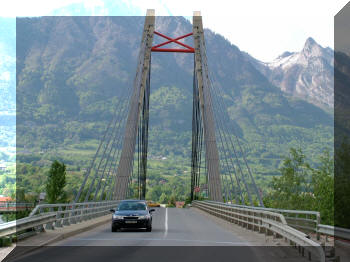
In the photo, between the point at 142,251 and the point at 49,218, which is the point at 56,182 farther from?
the point at 142,251

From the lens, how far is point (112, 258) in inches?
543

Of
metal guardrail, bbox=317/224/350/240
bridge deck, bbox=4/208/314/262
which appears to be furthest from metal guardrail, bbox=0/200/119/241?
metal guardrail, bbox=317/224/350/240

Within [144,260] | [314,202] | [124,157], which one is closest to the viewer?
[144,260]

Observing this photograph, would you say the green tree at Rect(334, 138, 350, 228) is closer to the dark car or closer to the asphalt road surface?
the dark car

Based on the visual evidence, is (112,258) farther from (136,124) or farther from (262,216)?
(136,124)

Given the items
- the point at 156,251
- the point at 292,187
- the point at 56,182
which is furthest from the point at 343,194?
the point at 56,182

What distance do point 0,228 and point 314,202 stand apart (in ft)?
339

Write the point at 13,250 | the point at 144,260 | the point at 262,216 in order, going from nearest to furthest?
1. the point at 144,260
2. the point at 13,250
3. the point at 262,216

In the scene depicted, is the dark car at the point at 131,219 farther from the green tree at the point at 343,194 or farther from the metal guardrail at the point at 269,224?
the green tree at the point at 343,194

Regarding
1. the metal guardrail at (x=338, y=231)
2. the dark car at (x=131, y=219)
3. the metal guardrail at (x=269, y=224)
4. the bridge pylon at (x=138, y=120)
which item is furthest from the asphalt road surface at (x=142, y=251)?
the bridge pylon at (x=138, y=120)

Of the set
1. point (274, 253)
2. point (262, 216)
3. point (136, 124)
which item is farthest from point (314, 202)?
point (274, 253)

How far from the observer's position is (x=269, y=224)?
2011 centimetres

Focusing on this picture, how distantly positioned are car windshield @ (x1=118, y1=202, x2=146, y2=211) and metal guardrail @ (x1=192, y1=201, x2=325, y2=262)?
445 centimetres

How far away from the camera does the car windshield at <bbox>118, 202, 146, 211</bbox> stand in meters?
26.5
